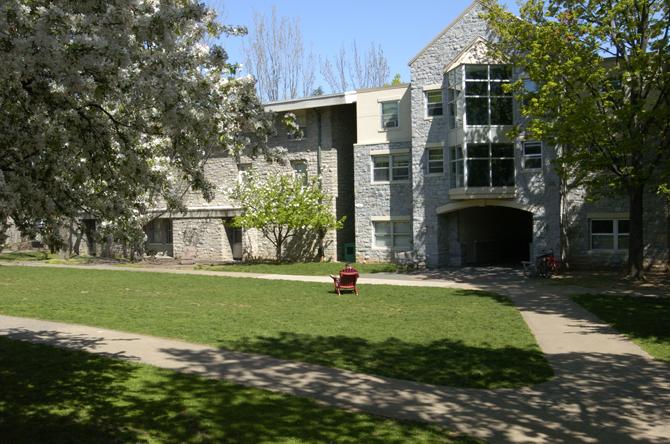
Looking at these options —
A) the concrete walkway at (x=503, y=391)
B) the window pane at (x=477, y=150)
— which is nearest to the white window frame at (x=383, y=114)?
the window pane at (x=477, y=150)

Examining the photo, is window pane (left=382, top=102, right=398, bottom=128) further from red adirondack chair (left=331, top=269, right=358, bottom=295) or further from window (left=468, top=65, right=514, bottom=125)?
red adirondack chair (left=331, top=269, right=358, bottom=295)

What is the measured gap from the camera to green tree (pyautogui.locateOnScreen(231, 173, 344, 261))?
30094 mm

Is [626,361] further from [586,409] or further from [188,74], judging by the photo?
[188,74]

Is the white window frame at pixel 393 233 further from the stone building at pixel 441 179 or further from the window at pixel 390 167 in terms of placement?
the window at pixel 390 167

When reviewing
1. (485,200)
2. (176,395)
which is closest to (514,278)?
(485,200)

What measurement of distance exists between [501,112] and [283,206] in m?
10.8

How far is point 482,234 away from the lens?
31.7 m

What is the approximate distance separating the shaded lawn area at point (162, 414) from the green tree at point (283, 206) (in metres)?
21.3

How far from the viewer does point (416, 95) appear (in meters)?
28.5

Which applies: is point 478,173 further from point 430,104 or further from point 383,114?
point 383,114

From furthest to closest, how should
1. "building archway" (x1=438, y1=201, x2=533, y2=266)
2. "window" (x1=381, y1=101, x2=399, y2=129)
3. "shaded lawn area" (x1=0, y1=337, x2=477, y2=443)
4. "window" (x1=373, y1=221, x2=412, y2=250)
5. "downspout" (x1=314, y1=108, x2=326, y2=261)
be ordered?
1. "downspout" (x1=314, y1=108, x2=326, y2=261)
2. "window" (x1=381, y1=101, x2=399, y2=129)
3. "window" (x1=373, y1=221, x2=412, y2=250)
4. "building archway" (x1=438, y1=201, x2=533, y2=266)
5. "shaded lawn area" (x1=0, y1=337, x2=477, y2=443)

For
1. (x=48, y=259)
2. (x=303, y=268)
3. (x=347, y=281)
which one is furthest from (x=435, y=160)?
(x=48, y=259)

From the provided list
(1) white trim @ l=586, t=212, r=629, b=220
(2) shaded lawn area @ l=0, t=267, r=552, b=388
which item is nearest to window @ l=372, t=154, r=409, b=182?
(1) white trim @ l=586, t=212, r=629, b=220

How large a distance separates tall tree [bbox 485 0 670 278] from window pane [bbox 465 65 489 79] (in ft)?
12.5
